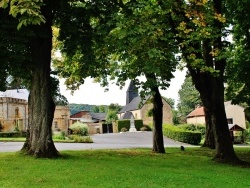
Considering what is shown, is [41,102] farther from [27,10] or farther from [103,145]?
[103,145]

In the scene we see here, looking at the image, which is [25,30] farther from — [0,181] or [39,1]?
[0,181]

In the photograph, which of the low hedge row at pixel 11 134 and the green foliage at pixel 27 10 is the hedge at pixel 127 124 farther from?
the green foliage at pixel 27 10

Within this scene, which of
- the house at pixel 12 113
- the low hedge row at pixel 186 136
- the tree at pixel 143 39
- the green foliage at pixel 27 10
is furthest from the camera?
the house at pixel 12 113

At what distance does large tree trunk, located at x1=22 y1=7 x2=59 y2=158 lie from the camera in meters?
13.9

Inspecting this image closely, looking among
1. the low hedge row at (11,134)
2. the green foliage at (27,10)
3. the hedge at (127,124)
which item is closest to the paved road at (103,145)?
the low hedge row at (11,134)

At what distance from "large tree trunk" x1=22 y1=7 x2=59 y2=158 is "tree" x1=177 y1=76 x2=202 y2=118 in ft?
274

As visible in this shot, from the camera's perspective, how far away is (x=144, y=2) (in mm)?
14242

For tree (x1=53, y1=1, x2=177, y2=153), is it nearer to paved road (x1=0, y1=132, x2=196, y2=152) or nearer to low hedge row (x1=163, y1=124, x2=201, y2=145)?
paved road (x1=0, y1=132, x2=196, y2=152)

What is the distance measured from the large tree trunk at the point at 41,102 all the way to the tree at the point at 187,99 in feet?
274

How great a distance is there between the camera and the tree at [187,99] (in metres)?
97.5

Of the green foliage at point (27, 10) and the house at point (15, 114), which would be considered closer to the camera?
the green foliage at point (27, 10)

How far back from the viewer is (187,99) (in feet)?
333

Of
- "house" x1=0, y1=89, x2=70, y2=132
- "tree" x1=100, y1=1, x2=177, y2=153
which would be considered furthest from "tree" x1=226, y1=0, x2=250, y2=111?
"house" x1=0, y1=89, x2=70, y2=132

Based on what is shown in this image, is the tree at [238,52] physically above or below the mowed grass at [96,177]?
above
